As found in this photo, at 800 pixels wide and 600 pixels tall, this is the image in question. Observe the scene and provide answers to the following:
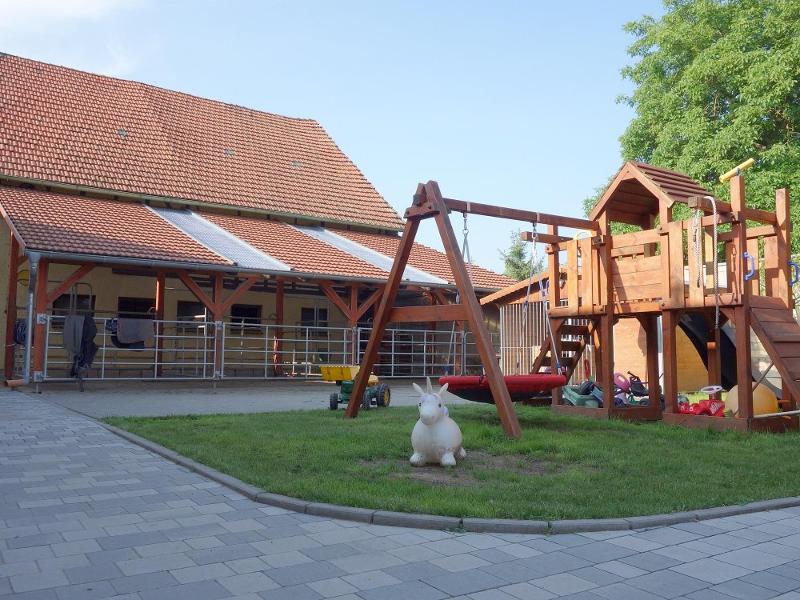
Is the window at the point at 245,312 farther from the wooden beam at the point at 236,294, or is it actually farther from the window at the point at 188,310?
the wooden beam at the point at 236,294

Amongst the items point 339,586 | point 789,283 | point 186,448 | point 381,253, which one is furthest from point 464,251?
point 381,253

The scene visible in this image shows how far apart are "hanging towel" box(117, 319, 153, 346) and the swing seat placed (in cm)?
896

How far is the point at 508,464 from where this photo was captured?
631 centimetres

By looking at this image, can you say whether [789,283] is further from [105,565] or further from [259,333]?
[259,333]

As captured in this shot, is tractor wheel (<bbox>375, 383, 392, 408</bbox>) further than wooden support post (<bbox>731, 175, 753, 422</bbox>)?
Yes

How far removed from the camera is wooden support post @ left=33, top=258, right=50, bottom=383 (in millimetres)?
13898

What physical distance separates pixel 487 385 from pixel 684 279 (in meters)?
3.46

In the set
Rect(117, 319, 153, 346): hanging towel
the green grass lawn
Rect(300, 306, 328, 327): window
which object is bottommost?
the green grass lawn

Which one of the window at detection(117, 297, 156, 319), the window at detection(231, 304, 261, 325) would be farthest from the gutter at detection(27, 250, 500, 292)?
the window at detection(231, 304, 261, 325)

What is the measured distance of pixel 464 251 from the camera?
843cm

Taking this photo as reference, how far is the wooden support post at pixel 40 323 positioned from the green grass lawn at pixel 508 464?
19.0 ft

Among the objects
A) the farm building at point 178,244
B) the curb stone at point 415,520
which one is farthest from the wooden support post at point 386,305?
the farm building at point 178,244

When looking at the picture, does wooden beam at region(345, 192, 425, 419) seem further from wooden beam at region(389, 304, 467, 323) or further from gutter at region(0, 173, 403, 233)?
gutter at region(0, 173, 403, 233)

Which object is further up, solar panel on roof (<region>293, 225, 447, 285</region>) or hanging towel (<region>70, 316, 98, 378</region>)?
solar panel on roof (<region>293, 225, 447, 285</region>)
